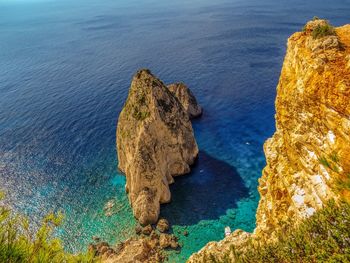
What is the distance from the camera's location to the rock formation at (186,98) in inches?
2518

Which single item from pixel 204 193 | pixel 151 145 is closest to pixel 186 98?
pixel 151 145

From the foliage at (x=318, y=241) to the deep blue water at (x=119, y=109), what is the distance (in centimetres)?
2028

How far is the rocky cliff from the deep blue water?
18.6 meters

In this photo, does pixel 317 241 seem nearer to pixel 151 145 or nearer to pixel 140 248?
pixel 140 248

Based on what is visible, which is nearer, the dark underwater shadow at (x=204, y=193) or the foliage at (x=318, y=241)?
the foliage at (x=318, y=241)

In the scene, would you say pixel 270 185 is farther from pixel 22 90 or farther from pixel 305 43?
pixel 22 90

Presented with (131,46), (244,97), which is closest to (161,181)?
(244,97)

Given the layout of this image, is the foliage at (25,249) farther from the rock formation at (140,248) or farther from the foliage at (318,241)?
the rock formation at (140,248)

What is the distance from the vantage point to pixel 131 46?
406 ft

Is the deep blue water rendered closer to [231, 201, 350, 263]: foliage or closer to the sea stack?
the sea stack

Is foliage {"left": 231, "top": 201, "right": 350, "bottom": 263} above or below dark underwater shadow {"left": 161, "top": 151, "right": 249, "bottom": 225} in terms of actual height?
above

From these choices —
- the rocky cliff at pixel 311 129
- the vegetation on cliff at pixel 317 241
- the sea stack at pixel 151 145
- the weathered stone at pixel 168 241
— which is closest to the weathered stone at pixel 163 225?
the sea stack at pixel 151 145

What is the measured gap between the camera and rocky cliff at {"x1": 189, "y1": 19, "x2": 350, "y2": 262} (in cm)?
1481

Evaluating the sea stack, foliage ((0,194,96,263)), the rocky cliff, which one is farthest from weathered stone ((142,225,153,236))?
foliage ((0,194,96,263))
